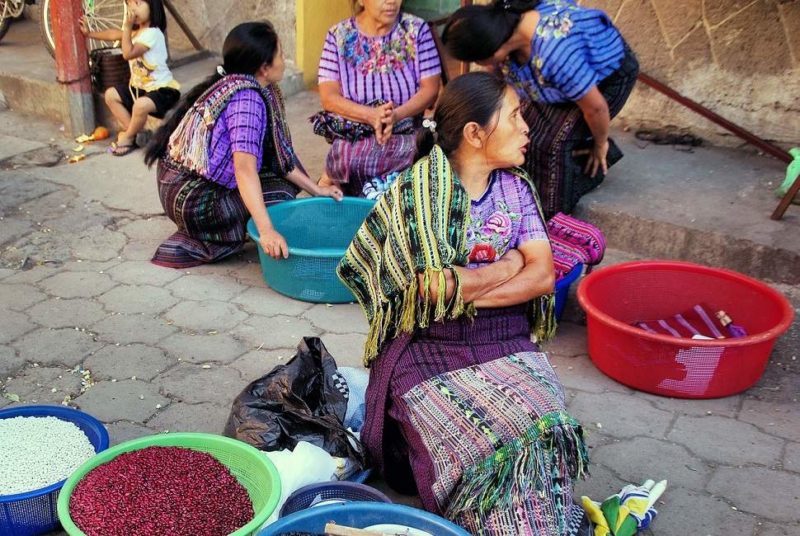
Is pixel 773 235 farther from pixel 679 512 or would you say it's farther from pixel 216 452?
pixel 216 452

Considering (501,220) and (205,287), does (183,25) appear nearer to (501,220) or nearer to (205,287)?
(205,287)

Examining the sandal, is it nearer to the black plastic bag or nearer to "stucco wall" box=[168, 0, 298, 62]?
"stucco wall" box=[168, 0, 298, 62]

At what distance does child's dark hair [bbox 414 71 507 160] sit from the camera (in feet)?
8.52

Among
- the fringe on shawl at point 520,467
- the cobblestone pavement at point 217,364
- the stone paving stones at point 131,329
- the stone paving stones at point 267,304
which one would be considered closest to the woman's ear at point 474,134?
the fringe on shawl at point 520,467

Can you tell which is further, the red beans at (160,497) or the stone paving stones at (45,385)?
the stone paving stones at (45,385)

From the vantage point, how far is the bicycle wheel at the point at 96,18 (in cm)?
661

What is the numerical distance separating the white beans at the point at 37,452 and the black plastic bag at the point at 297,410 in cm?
47

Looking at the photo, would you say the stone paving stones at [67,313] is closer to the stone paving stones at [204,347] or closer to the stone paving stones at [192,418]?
the stone paving stones at [204,347]

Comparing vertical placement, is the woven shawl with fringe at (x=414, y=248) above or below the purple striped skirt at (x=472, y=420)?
above

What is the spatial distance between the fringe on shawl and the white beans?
3.74 feet

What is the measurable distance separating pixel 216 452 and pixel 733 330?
84.6 inches

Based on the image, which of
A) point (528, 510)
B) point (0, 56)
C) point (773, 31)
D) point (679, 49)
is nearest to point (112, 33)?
point (0, 56)

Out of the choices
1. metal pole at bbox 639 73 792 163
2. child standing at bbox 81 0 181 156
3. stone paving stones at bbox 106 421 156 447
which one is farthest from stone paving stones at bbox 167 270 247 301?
metal pole at bbox 639 73 792 163

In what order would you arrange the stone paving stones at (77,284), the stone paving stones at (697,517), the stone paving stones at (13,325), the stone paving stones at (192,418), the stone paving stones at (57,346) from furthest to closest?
the stone paving stones at (77,284) < the stone paving stones at (13,325) < the stone paving stones at (57,346) < the stone paving stones at (192,418) < the stone paving stones at (697,517)
